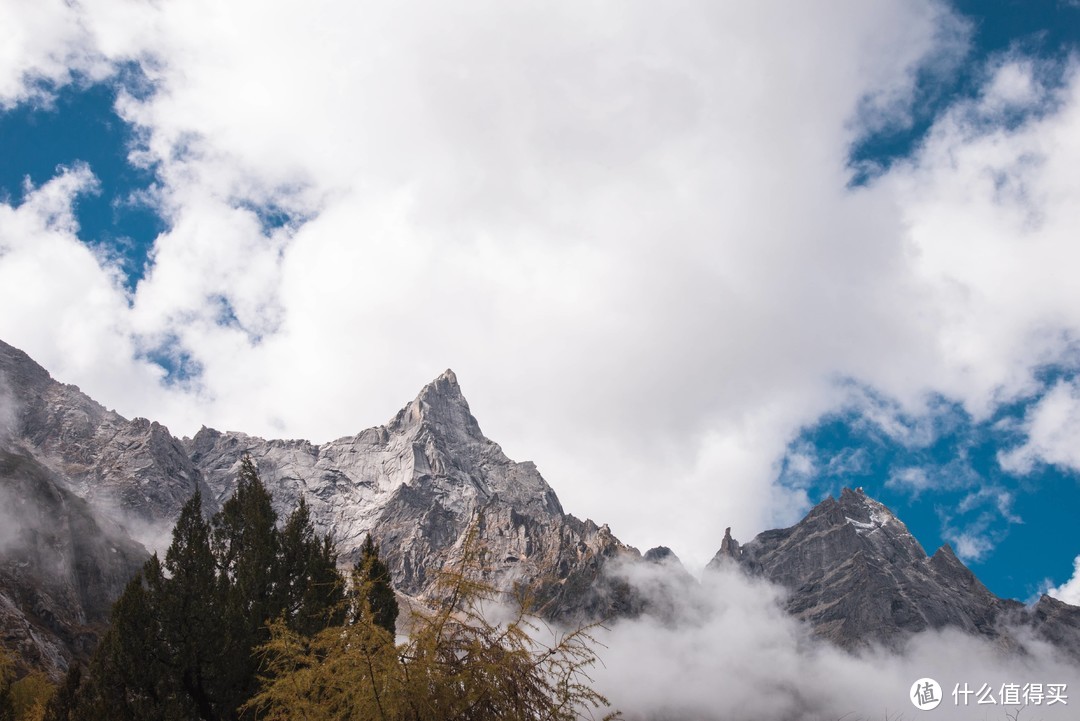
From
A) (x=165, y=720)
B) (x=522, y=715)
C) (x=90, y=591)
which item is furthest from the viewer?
(x=90, y=591)

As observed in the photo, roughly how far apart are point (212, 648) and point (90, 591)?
154885 millimetres

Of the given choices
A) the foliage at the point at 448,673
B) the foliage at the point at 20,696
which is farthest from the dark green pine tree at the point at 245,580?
the foliage at the point at 448,673

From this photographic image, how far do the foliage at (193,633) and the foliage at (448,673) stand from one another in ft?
38.9

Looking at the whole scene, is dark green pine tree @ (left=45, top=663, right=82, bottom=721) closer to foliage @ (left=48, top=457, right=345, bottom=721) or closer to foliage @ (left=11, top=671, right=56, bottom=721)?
foliage @ (left=48, top=457, right=345, bottom=721)

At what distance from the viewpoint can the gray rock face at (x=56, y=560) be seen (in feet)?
420

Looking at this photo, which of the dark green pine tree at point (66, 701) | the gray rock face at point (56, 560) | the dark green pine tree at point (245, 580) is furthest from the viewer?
the gray rock face at point (56, 560)

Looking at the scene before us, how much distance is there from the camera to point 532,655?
12.9 metres

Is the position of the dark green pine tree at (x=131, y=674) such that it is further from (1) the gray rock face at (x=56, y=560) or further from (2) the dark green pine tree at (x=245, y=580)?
(1) the gray rock face at (x=56, y=560)

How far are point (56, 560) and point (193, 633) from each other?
506 feet

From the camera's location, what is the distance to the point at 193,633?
2848cm

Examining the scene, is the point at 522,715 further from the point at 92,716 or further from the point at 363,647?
the point at 92,716

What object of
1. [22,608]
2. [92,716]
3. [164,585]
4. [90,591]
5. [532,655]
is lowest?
[92,716]

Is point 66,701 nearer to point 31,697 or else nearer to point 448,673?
point 31,697

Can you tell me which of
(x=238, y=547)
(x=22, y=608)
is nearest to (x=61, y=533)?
(x=22, y=608)
